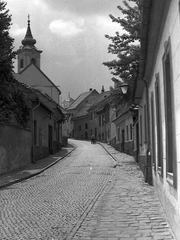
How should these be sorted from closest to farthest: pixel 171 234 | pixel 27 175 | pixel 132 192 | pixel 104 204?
pixel 171 234 < pixel 104 204 < pixel 132 192 < pixel 27 175

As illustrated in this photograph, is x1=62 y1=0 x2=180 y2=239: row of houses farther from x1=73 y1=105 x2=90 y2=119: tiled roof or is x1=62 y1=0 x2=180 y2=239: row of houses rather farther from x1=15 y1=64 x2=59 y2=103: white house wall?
x1=73 y1=105 x2=90 y2=119: tiled roof

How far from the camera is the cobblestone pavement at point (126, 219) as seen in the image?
245 inches

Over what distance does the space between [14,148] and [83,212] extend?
39.6 feet

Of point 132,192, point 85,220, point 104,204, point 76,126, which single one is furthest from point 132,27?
point 76,126

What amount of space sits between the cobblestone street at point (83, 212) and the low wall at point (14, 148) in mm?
4859

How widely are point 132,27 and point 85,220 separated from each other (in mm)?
14291

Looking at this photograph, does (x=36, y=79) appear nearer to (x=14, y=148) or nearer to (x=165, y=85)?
(x=14, y=148)

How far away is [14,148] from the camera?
19.8 metres

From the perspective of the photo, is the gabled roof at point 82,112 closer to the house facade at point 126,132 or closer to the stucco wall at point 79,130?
the stucco wall at point 79,130

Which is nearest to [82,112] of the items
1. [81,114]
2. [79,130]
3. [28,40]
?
[81,114]

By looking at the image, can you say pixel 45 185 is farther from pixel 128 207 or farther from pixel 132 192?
pixel 128 207

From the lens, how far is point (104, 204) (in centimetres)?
930

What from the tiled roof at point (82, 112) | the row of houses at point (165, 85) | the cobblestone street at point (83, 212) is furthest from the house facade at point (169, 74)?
the tiled roof at point (82, 112)

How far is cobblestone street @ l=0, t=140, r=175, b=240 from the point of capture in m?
6.36
